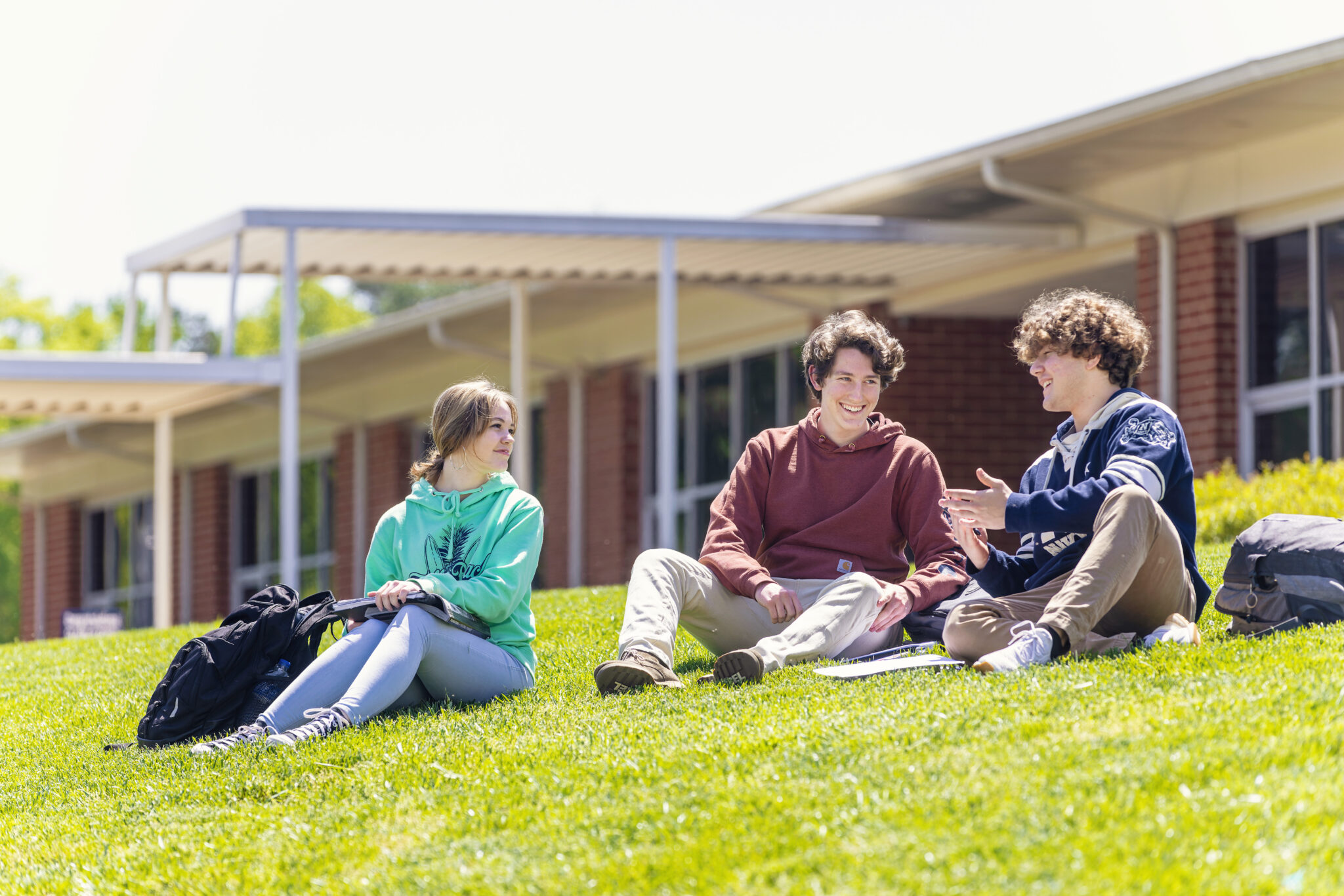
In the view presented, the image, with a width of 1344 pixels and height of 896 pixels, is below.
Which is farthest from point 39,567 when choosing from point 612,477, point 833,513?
point 833,513

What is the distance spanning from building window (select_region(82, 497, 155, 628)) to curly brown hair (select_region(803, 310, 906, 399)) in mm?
22709

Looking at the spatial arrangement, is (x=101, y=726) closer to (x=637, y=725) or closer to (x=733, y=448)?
(x=637, y=725)

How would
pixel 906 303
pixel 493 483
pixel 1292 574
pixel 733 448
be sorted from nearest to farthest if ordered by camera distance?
pixel 1292 574 → pixel 493 483 → pixel 906 303 → pixel 733 448

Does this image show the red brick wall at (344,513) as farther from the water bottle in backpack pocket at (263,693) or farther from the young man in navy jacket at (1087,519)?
the young man in navy jacket at (1087,519)

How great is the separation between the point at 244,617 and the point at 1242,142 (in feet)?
30.6

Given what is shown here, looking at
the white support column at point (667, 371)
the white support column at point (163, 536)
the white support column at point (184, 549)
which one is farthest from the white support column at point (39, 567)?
the white support column at point (667, 371)

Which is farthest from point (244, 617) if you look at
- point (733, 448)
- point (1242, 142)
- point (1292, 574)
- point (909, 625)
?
point (733, 448)

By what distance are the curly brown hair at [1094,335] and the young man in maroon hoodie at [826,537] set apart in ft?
2.46

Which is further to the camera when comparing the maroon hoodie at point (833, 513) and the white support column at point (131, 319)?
the white support column at point (131, 319)

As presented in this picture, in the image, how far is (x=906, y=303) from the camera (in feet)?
54.7

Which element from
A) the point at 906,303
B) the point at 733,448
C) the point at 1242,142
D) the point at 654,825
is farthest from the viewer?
the point at 733,448

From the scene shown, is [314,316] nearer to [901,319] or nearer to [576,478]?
[576,478]

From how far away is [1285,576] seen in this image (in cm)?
585

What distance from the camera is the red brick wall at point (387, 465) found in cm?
2302
